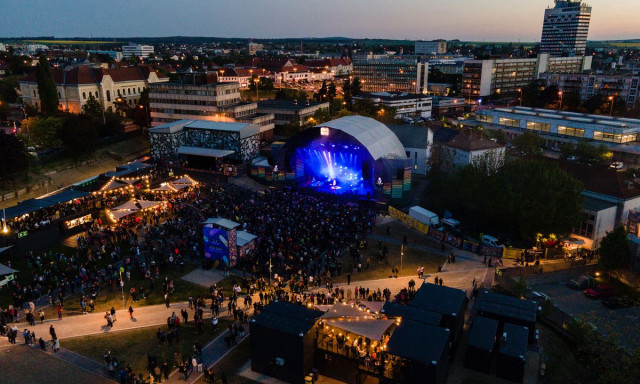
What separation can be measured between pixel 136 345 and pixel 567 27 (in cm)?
20707

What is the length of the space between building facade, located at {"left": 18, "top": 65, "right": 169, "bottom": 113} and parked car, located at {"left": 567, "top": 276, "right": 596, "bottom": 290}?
60.4 meters

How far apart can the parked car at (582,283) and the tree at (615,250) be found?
5.17ft

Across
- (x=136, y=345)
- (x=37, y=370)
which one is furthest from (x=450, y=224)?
(x=37, y=370)

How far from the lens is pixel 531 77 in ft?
420

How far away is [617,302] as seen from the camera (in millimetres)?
26203

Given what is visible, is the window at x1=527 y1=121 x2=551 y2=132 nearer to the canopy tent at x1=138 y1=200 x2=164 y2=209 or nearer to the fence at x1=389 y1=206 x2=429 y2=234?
the fence at x1=389 y1=206 x2=429 y2=234

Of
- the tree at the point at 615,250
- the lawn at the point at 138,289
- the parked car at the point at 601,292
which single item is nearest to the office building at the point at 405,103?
the tree at the point at 615,250

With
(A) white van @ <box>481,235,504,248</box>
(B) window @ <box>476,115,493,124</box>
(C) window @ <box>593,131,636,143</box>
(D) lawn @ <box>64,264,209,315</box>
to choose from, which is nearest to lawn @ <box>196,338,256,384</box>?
(D) lawn @ <box>64,264,209,315</box>

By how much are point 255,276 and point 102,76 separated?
5714 centimetres

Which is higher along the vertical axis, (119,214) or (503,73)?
(503,73)

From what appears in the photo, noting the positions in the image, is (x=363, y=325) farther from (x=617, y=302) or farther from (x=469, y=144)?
(x=469, y=144)

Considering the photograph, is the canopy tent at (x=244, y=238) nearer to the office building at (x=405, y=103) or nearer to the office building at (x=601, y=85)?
the office building at (x=405, y=103)

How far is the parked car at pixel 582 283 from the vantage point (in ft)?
92.9

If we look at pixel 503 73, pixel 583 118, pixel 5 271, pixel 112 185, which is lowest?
pixel 5 271
